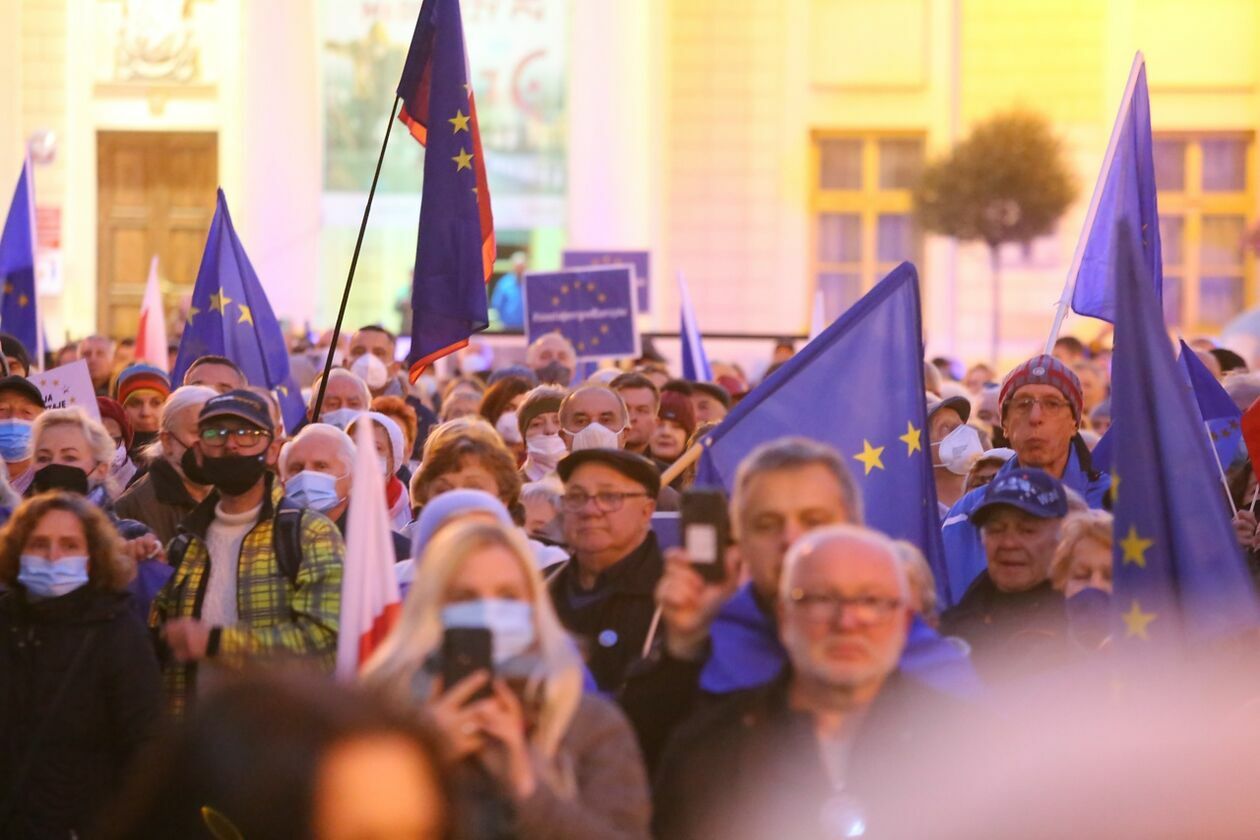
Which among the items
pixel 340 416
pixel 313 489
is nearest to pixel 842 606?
pixel 313 489

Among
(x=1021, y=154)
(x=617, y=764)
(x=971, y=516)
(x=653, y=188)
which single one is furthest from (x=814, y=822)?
(x=653, y=188)

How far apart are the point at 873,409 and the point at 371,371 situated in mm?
5435

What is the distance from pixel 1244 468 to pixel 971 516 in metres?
3.27

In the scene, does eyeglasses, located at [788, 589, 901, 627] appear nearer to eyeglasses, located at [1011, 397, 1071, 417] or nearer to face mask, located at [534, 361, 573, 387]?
eyeglasses, located at [1011, 397, 1071, 417]

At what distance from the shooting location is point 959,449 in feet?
27.7

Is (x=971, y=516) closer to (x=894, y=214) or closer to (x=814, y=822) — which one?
(x=814, y=822)

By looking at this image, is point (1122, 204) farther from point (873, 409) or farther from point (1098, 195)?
point (873, 409)

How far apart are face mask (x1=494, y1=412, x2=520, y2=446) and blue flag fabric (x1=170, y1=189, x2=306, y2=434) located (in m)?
1.25

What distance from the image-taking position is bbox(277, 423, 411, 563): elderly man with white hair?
21.1 ft

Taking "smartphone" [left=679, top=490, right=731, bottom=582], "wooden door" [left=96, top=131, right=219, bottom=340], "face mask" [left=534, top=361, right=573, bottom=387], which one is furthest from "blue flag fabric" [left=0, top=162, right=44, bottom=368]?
"wooden door" [left=96, top=131, right=219, bottom=340]

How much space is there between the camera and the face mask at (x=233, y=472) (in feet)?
18.8

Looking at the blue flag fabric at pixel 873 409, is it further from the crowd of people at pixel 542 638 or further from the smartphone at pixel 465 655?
the smartphone at pixel 465 655

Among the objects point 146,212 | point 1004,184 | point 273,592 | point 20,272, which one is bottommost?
point 273,592

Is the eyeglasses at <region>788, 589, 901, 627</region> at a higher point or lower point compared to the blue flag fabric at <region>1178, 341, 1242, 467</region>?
lower
